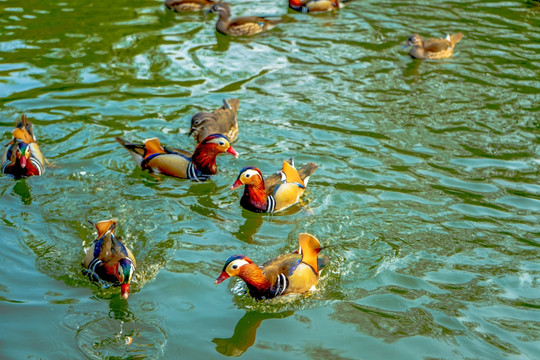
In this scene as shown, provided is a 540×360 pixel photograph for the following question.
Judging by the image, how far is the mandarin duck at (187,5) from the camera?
1491 centimetres

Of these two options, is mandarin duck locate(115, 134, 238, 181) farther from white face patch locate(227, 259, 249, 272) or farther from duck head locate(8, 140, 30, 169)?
white face patch locate(227, 259, 249, 272)

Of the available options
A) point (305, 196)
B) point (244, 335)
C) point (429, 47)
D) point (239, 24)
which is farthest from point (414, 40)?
point (244, 335)

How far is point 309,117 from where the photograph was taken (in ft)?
35.0

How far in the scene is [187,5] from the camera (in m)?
15.0

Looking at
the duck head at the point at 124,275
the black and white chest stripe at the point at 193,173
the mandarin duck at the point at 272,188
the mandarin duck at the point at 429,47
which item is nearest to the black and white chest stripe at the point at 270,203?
the mandarin duck at the point at 272,188

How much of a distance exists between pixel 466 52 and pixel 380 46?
62.4 inches

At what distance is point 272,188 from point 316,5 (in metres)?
7.43

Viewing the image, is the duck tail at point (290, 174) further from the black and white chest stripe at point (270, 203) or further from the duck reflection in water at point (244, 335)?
the duck reflection in water at point (244, 335)

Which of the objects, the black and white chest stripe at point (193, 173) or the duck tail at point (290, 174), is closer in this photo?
the duck tail at point (290, 174)

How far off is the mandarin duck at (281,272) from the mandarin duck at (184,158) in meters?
2.40

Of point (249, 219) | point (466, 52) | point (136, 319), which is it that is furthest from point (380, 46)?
point (136, 319)

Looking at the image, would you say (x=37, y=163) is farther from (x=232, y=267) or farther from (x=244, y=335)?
(x=244, y=335)

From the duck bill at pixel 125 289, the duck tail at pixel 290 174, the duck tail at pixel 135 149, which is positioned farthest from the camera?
the duck tail at pixel 135 149

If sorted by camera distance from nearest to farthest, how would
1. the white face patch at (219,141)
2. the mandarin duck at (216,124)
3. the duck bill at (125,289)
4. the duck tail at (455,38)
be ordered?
the duck bill at (125,289), the white face patch at (219,141), the mandarin duck at (216,124), the duck tail at (455,38)
